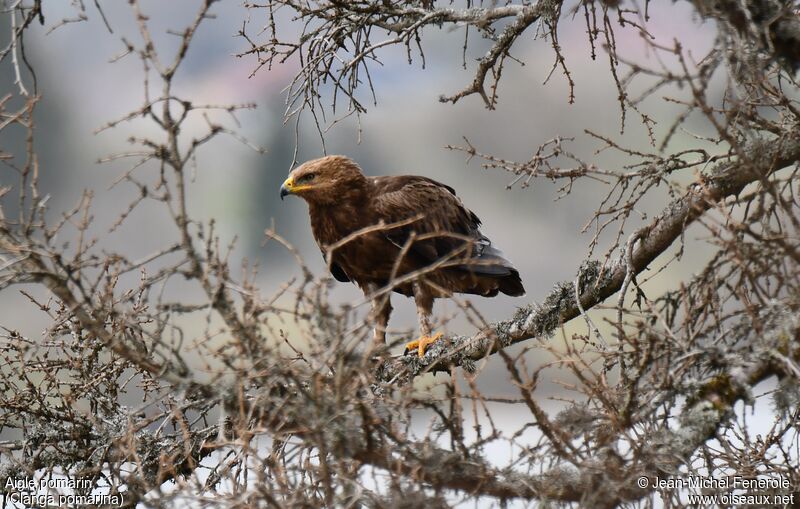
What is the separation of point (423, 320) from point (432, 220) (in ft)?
1.73

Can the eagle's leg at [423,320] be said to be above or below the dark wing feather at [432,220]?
below

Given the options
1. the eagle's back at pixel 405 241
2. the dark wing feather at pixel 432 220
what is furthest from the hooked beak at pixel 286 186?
the dark wing feather at pixel 432 220

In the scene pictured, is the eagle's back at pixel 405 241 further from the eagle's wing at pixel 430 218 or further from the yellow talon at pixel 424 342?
the yellow talon at pixel 424 342

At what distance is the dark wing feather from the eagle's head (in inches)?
8.2

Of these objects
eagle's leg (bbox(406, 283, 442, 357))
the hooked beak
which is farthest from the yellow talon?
the hooked beak

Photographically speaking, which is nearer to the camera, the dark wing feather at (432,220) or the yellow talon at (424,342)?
the yellow talon at (424,342)

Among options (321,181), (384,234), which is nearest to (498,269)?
(384,234)

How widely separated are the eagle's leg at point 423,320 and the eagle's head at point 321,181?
63cm

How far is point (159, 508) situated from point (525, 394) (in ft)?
3.34

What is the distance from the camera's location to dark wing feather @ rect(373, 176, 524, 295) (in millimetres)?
4879

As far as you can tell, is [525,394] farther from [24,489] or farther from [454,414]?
[24,489]

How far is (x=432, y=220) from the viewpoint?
4.73 m

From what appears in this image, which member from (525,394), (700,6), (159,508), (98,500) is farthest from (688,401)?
(98,500)

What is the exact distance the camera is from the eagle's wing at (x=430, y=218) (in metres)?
4.87
